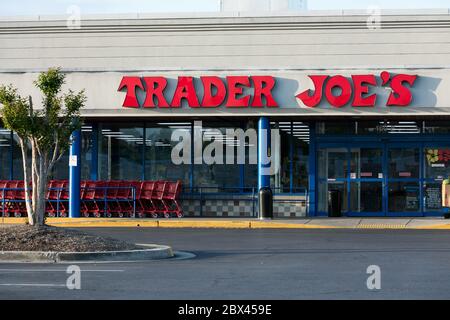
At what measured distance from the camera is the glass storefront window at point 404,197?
30734 millimetres

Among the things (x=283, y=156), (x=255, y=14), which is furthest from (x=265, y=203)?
(x=255, y=14)

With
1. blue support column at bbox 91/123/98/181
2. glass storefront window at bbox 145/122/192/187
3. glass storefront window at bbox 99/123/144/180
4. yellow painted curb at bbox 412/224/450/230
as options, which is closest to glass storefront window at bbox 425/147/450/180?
yellow painted curb at bbox 412/224/450/230

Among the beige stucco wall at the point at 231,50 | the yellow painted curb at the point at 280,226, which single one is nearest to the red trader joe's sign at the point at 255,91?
the beige stucco wall at the point at 231,50

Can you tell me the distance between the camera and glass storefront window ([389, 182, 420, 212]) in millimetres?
30734

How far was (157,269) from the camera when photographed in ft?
48.8

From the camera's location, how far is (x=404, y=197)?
30781mm

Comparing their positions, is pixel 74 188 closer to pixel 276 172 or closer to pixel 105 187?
pixel 105 187

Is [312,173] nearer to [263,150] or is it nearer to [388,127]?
[263,150]

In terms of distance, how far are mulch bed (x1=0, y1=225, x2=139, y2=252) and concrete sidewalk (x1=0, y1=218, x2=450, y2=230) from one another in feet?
29.8

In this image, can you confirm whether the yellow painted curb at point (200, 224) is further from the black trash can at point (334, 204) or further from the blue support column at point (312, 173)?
the blue support column at point (312, 173)

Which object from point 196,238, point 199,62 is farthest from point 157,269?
point 199,62

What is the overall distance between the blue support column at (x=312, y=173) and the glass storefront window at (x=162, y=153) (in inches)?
171

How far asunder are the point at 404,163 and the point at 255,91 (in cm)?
616

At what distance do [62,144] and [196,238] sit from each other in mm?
4736
